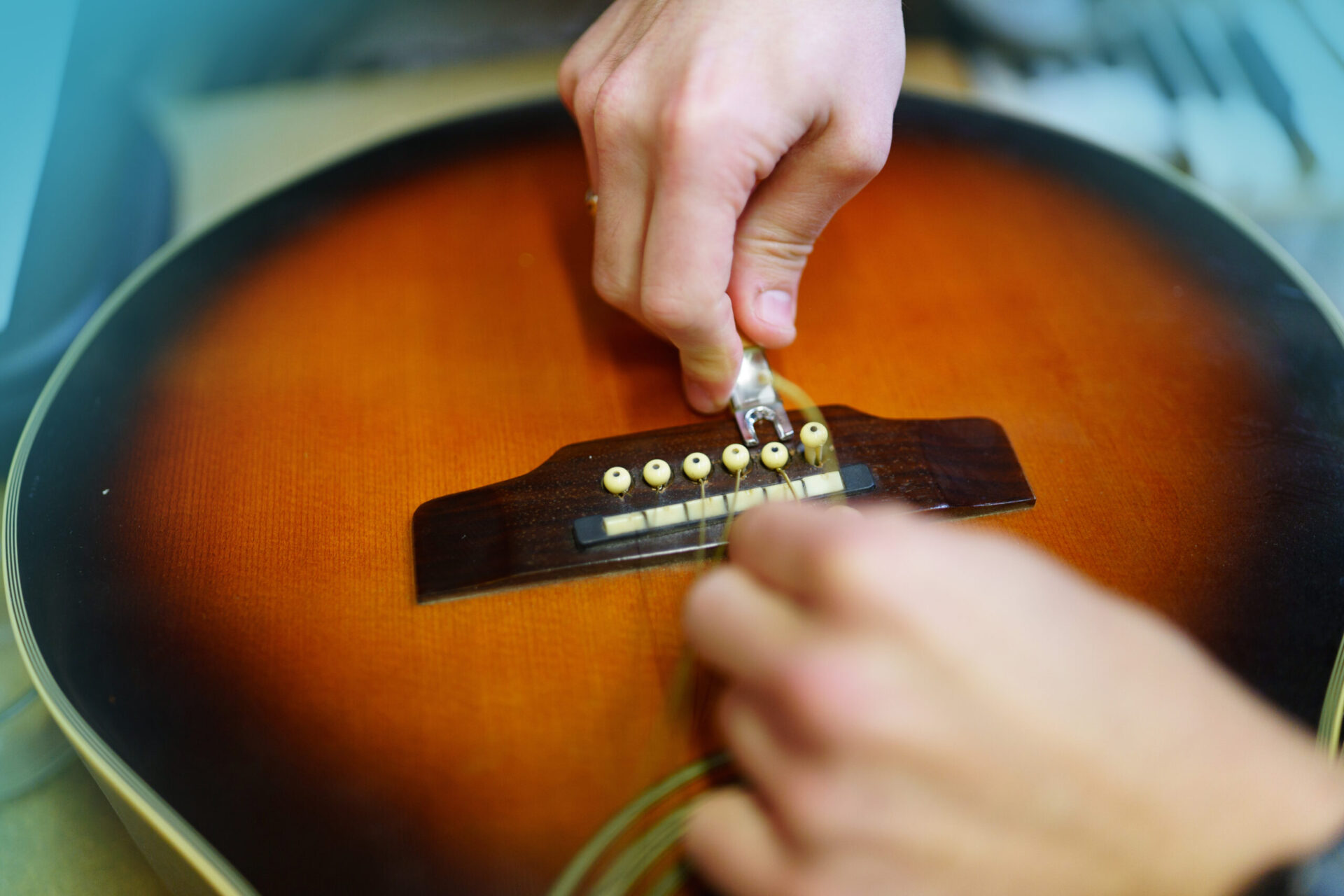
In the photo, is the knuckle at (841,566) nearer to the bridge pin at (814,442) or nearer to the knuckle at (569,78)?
the bridge pin at (814,442)

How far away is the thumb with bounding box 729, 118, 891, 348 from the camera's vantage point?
54 cm

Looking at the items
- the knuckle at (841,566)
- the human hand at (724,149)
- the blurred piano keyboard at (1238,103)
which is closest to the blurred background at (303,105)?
the blurred piano keyboard at (1238,103)

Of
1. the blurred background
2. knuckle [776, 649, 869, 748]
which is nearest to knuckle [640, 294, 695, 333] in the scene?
knuckle [776, 649, 869, 748]

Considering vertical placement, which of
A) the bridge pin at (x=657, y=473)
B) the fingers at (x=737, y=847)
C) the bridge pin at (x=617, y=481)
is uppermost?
the bridge pin at (x=657, y=473)

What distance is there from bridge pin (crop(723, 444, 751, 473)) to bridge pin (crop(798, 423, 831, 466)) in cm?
4

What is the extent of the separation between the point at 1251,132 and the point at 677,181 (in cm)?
77

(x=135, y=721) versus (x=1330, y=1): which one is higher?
(x=1330, y=1)

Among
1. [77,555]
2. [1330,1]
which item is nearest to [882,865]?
[77,555]

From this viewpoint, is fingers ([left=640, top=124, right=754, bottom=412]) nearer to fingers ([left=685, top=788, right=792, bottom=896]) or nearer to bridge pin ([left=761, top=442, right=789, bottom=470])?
bridge pin ([left=761, top=442, right=789, bottom=470])

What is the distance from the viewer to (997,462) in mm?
566

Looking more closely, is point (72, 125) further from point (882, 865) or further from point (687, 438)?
point (882, 865)

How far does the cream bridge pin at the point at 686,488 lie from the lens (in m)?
0.51

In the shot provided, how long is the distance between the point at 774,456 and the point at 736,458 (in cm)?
2

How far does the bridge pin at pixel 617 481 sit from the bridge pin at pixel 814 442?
114mm
